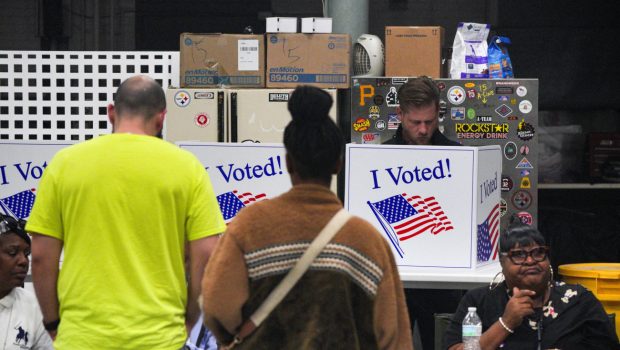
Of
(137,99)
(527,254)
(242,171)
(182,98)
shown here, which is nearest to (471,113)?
(182,98)

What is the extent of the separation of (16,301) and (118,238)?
144cm

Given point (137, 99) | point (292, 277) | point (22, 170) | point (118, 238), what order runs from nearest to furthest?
point (292, 277) < point (118, 238) < point (137, 99) < point (22, 170)

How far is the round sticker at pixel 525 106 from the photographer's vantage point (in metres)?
7.08

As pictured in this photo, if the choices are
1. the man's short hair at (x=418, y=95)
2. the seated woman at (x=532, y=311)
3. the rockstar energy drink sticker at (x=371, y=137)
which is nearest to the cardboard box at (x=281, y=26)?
the rockstar energy drink sticker at (x=371, y=137)

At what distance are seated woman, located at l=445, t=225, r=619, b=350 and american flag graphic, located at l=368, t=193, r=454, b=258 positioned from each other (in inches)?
19.2

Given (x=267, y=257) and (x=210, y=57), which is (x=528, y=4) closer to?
(x=210, y=57)

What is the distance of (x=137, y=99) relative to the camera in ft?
12.3

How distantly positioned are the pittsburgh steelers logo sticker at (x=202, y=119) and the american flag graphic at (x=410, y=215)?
2.09 m

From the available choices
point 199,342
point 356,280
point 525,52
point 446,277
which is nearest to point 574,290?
point 446,277

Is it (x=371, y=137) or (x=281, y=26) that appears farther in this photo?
(x=371, y=137)

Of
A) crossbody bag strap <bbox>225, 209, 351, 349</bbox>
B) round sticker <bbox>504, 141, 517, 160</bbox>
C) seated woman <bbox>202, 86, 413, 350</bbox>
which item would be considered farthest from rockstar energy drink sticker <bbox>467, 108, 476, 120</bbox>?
crossbody bag strap <bbox>225, 209, 351, 349</bbox>

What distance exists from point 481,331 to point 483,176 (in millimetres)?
911

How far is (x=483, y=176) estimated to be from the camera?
532 centimetres

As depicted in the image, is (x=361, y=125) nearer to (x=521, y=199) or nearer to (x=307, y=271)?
(x=521, y=199)
